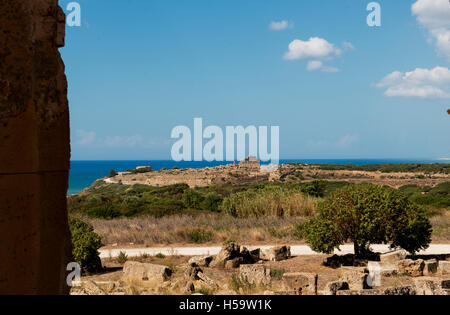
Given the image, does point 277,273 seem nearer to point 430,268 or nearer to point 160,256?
point 430,268

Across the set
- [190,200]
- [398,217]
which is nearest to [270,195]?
[190,200]

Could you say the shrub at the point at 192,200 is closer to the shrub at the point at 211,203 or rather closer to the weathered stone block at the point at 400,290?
the shrub at the point at 211,203

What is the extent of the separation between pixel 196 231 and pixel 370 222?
747 cm

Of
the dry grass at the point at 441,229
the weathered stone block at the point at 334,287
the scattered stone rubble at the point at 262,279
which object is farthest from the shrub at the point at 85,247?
the dry grass at the point at 441,229

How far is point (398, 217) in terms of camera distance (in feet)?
33.4

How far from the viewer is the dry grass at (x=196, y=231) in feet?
50.4

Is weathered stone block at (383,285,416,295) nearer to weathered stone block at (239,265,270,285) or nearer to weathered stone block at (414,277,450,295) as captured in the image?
weathered stone block at (414,277,450,295)

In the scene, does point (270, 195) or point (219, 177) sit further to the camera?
point (219, 177)

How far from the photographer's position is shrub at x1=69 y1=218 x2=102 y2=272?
1017cm

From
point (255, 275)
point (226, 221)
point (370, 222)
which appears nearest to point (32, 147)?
point (255, 275)

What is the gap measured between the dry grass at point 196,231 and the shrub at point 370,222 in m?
4.80
